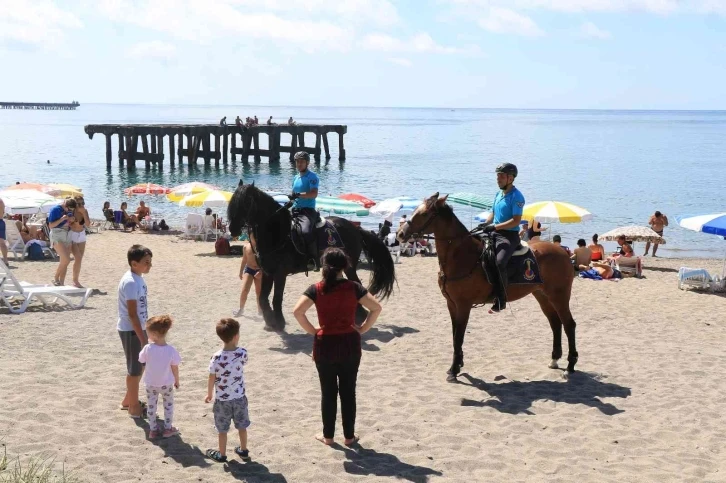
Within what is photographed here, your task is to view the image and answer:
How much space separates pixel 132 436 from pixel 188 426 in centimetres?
54

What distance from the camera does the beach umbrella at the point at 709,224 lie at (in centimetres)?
1578

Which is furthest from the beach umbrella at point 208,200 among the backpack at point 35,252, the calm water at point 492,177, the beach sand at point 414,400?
the calm water at point 492,177

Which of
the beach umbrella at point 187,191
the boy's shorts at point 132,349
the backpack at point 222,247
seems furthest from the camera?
the beach umbrella at point 187,191

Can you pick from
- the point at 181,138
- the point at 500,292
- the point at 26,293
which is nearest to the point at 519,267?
the point at 500,292

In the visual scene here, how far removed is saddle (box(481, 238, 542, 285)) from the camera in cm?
890

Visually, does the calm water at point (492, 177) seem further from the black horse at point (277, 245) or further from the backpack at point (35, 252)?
the black horse at point (277, 245)

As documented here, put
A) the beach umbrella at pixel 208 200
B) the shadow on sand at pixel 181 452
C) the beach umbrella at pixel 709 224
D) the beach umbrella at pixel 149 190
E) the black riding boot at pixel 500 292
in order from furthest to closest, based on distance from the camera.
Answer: the beach umbrella at pixel 149 190 < the beach umbrella at pixel 208 200 < the beach umbrella at pixel 709 224 < the black riding boot at pixel 500 292 < the shadow on sand at pixel 181 452

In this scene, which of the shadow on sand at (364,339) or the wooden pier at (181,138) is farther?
the wooden pier at (181,138)

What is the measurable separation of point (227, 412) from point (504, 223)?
3.90m

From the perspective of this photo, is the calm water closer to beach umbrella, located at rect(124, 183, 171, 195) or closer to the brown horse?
beach umbrella, located at rect(124, 183, 171, 195)

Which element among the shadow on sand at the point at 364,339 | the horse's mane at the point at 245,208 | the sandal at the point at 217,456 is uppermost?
the horse's mane at the point at 245,208

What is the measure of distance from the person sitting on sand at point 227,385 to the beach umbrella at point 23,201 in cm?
1487

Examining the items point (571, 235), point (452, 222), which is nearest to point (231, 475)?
point (452, 222)

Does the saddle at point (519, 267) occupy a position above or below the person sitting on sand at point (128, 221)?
above
